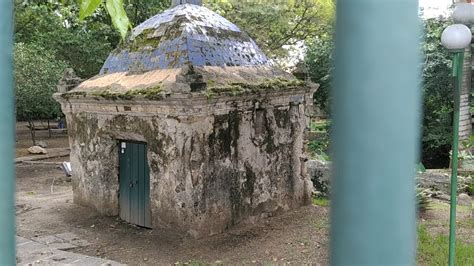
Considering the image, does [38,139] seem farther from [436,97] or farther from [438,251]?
[438,251]

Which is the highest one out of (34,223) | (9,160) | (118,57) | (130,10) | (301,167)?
(130,10)

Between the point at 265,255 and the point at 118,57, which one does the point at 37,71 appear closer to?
the point at 118,57

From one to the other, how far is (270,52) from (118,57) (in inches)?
401

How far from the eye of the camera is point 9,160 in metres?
0.84

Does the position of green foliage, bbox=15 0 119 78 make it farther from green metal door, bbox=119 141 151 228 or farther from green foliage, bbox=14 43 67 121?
green metal door, bbox=119 141 151 228

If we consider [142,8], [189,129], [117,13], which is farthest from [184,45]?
[142,8]

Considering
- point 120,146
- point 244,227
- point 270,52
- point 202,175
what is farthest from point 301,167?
point 270,52

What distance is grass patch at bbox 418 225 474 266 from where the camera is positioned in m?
7.65

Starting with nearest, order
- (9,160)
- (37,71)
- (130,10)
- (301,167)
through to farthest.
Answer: (9,160), (301,167), (130,10), (37,71)

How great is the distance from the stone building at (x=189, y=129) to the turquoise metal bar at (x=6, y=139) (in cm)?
720

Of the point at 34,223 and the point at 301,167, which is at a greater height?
the point at 301,167

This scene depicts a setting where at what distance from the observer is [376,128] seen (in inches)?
27.5

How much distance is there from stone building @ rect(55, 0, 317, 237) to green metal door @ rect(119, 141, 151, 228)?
19 mm

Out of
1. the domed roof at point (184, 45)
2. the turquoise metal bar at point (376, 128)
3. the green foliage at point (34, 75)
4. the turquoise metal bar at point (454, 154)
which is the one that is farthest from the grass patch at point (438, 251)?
the green foliage at point (34, 75)
